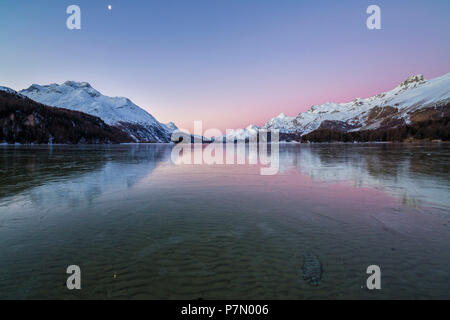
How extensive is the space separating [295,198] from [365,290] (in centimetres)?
925

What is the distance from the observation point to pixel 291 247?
8.15 m

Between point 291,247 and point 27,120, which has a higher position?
point 27,120

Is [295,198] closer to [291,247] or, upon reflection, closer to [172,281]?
[291,247]

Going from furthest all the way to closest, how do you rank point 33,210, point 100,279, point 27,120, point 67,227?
point 27,120, point 33,210, point 67,227, point 100,279
